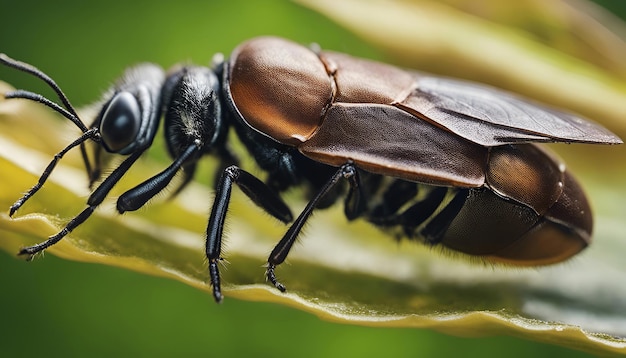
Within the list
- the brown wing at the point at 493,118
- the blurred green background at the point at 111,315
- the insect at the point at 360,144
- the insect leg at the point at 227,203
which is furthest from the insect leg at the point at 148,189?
the brown wing at the point at 493,118

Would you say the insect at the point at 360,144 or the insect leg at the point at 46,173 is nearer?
the insect leg at the point at 46,173

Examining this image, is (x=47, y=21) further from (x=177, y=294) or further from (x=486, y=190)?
(x=486, y=190)

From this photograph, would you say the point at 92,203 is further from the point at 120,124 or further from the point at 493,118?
the point at 493,118

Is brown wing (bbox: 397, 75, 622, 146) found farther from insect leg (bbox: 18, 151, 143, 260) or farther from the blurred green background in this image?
insect leg (bbox: 18, 151, 143, 260)

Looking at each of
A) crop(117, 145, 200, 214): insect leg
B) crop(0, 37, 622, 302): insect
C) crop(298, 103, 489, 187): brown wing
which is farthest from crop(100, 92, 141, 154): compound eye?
crop(298, 103, 489, 187): brown wing

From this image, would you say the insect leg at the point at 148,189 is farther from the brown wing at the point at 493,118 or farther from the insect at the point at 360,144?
the brown wing at the point at 493,118

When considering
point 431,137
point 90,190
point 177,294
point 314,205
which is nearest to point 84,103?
point 90,190
